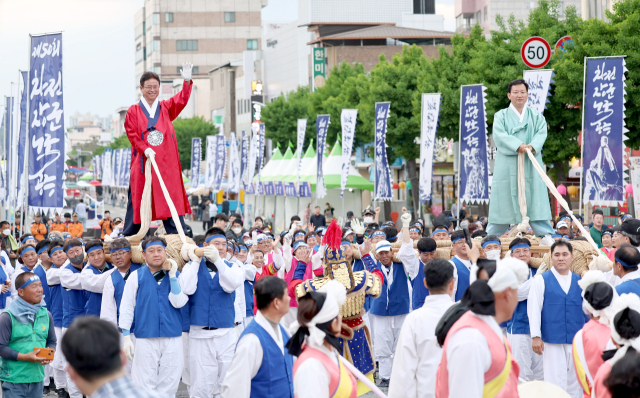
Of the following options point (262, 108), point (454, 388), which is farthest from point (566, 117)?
point (262, 108)

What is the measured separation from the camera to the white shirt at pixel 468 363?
3.80 meters

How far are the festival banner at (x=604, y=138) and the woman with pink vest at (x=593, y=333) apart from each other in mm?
7758

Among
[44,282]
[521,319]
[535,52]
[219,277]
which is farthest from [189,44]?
[219,277]

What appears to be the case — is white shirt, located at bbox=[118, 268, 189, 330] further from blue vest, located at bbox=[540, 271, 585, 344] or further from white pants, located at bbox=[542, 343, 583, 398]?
white pants, located at bbox=[542, 343, 583, 398]

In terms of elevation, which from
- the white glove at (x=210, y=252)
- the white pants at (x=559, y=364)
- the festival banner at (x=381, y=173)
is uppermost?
the festival banner at (x=381, y=173)

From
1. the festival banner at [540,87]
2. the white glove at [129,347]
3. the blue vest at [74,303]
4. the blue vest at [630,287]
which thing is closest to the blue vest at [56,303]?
the blue vest at [74,303]

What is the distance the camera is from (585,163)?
40.9ft

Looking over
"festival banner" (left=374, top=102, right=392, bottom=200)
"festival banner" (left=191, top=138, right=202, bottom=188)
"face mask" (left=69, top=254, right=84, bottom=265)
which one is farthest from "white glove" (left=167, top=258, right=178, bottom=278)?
"festival banner" (left=191, top=138, right=202, bottom=188)

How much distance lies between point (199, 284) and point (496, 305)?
439 cm

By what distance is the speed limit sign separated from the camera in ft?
58.5

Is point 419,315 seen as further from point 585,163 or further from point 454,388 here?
point 585,163

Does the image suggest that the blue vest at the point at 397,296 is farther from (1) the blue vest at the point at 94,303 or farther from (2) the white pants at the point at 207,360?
(1) the blue vest at the point at 94,303

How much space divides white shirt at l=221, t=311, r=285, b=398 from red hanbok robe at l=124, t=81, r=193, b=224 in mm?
4117

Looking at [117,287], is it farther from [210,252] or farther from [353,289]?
[353,289]
